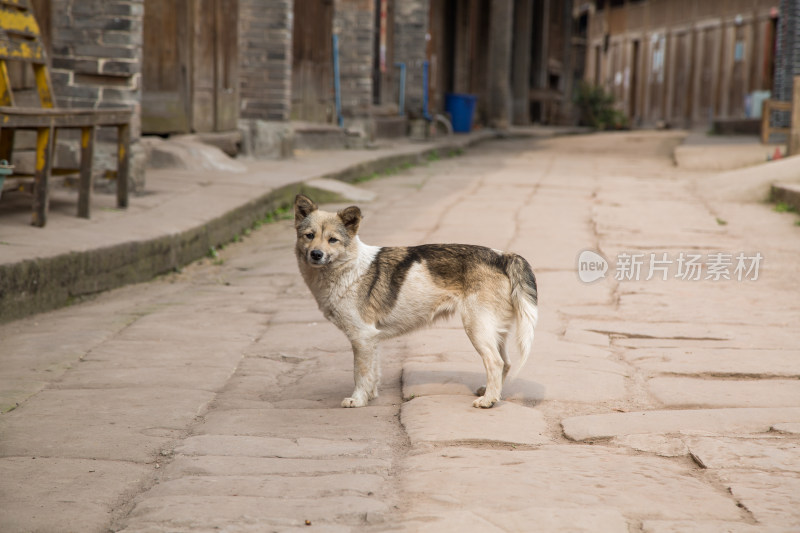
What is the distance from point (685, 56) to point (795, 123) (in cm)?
1927

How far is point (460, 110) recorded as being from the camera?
21344mm

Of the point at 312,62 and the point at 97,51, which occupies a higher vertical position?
the point at 312,62

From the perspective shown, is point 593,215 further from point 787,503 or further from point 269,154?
point 787,503

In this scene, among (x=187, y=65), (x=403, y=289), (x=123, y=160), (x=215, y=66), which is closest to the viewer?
(x=403, y=289)

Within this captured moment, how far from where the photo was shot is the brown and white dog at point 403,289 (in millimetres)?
3525

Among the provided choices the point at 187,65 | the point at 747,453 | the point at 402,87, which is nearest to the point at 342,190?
the point at 187,65

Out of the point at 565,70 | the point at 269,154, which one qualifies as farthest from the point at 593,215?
the point at 565,70

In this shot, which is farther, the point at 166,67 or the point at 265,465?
the point at 166,67

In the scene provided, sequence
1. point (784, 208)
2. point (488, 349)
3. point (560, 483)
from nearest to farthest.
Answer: point (560, 483) < point (488, 349) < point (784, 208)

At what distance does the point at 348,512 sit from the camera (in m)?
2.45

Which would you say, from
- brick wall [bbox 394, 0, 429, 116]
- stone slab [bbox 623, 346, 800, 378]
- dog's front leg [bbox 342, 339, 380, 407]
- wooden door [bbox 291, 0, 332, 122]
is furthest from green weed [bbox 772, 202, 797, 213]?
brick wall [bbox 394, 0, 429, 116]

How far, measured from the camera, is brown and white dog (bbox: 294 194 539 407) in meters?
3.53

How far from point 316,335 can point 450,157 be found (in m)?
12.1

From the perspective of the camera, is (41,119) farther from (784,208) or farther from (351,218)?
(784,208)
